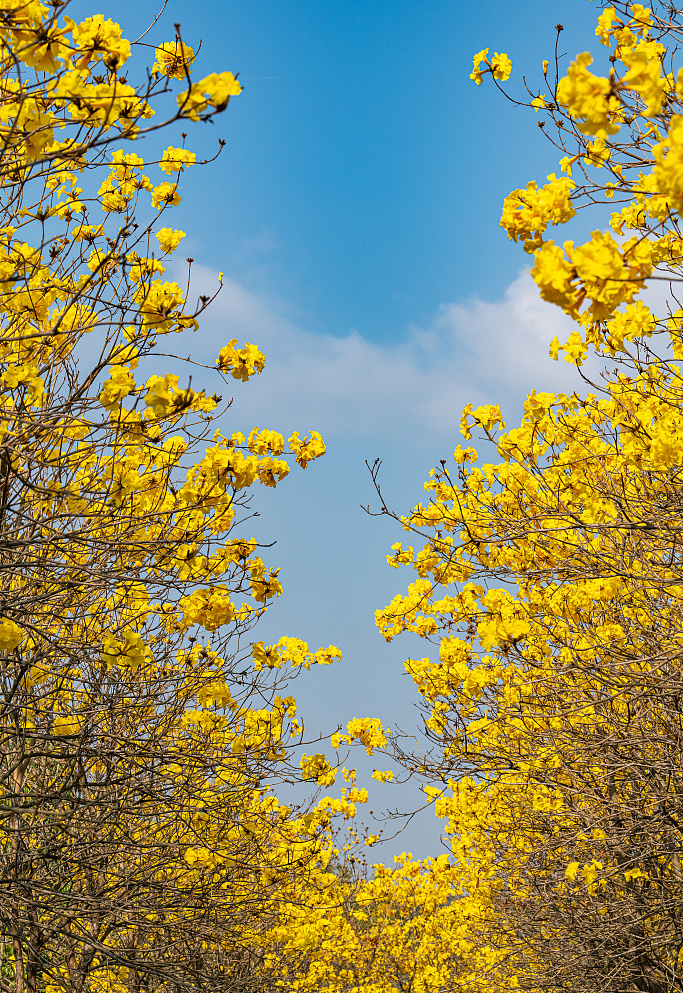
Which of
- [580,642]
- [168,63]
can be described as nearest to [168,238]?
[168,63]

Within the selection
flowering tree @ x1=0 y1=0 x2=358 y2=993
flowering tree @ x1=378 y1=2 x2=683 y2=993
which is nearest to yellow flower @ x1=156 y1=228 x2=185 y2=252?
flowering tree @ x1=0 y1=0 x2=358 y2=993

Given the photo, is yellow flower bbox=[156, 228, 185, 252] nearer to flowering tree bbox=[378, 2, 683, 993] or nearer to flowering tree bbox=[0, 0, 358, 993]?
flowering tree bbox=[0, 0, 358, 993]

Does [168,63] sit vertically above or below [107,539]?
above

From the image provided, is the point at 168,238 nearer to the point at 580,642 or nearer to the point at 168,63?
the point at 168,63

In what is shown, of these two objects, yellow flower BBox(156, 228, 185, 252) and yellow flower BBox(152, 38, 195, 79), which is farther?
yellow flower BBox(156, 228, 185, 252)

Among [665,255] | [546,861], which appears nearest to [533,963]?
[546,861]

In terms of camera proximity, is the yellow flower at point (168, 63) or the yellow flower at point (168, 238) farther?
the yellow flower at point (168, 238)

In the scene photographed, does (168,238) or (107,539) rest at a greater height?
(168,238)

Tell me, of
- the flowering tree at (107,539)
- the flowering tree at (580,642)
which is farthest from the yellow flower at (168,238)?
the flowering tree at (580,642)

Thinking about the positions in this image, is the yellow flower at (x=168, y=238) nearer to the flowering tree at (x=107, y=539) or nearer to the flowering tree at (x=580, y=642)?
the flowering tree at (x=107, y=539)

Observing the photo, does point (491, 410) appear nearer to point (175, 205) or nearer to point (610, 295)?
point (175, 205)

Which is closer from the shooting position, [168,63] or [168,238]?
[168,63]

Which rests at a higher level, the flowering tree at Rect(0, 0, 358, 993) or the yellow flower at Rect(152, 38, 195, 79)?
the yellow flower at Rect(152, 38, 195, 79)

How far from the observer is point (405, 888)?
1359cm
